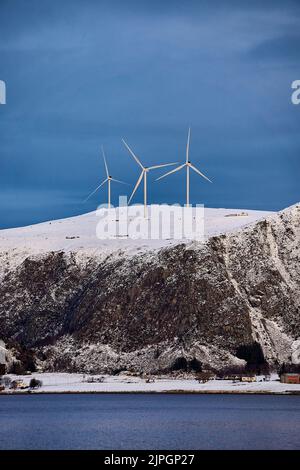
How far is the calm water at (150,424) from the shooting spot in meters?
129

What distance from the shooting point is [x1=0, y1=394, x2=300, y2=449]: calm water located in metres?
129

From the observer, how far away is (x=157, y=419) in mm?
156625

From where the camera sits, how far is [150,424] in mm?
149750

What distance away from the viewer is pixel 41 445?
5020 inches

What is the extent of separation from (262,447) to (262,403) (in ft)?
213

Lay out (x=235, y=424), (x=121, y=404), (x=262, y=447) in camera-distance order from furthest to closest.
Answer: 1. (x=121, y=404)
2. (x=235, y=424)
3. (x=262, y=447)

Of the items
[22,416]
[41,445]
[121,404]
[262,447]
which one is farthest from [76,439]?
[121,404]
